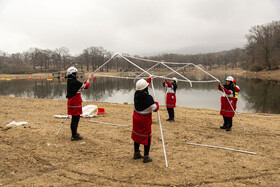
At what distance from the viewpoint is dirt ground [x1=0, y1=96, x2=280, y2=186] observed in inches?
167

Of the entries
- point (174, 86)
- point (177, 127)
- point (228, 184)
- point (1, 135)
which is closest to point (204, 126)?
point (177, 127)

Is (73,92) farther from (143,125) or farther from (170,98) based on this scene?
(170,98)

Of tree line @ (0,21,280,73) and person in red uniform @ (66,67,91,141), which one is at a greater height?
tree line @ (0,21,280,73)

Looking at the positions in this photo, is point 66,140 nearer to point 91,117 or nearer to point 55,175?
point 55,175

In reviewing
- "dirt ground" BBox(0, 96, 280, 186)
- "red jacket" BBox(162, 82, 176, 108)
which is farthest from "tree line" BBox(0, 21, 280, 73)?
"dirt ground" BBox(0, 96, 280, 186)

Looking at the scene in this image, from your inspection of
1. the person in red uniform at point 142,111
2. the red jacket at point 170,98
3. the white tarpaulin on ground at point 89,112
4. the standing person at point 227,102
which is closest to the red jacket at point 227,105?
the standing person at point 227,102

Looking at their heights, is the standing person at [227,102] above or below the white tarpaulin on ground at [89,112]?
above

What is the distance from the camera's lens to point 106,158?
5.33 metres

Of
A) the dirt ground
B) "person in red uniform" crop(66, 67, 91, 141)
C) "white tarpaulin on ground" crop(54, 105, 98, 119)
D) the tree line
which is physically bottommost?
the dirt ground

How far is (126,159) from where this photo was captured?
5289 millimetres

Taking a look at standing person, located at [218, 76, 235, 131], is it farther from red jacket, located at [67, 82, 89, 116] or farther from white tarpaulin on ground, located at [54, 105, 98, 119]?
white tarpaulin on ground, located at [54, 105, 98, 119]

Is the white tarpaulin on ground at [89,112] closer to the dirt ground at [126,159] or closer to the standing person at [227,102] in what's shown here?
the dirt ground at [126,159]

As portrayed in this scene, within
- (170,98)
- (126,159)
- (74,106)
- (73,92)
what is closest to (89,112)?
(74,106)

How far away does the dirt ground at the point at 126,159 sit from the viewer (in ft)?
13.9
